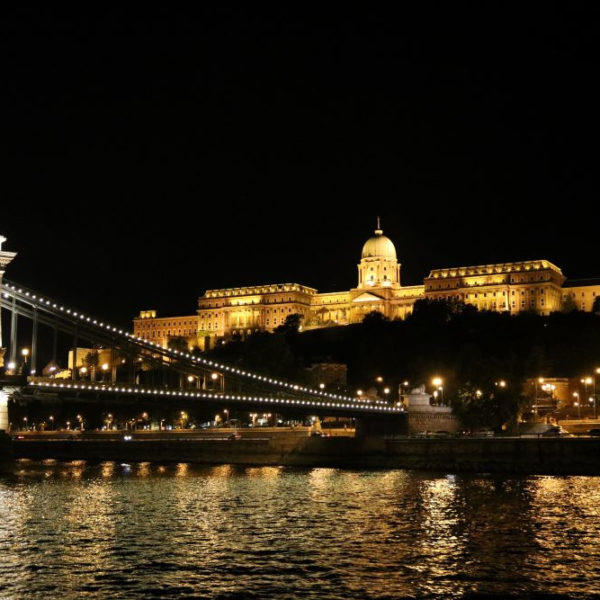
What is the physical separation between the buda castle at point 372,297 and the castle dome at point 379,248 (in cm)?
18

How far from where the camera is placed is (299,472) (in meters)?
53.7

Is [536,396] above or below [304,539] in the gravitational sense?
above

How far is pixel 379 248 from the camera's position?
595 feet

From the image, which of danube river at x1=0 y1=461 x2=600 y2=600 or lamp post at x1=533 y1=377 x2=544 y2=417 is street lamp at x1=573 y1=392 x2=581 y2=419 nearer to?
lamp post at x1=533 y1=377 x2=544 y2=417

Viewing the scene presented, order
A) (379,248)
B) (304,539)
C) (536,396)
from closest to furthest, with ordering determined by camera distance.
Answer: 1. (304,539)
2. (536,396)
3. (379,248)

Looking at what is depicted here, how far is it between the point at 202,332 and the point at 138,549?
158m

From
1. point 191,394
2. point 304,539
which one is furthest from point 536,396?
point 304,539

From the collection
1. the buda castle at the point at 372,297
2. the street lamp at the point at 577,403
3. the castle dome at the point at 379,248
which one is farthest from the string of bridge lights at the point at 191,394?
the castle dome at the point at 379,248

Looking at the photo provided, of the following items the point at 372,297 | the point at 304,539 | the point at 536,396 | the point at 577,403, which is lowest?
the point at 304,539

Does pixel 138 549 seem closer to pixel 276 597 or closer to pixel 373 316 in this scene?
pixel 276 597

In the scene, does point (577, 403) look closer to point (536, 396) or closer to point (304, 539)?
point (536, 396)

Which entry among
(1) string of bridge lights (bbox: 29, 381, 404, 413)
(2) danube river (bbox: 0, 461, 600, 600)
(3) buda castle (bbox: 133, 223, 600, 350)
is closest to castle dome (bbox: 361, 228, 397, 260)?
(3) buda castle (bbox: 133, 223, 600, 350)

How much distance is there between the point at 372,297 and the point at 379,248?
14110 mm

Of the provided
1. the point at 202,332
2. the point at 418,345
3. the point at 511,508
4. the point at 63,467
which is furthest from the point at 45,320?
the point at 202,332
